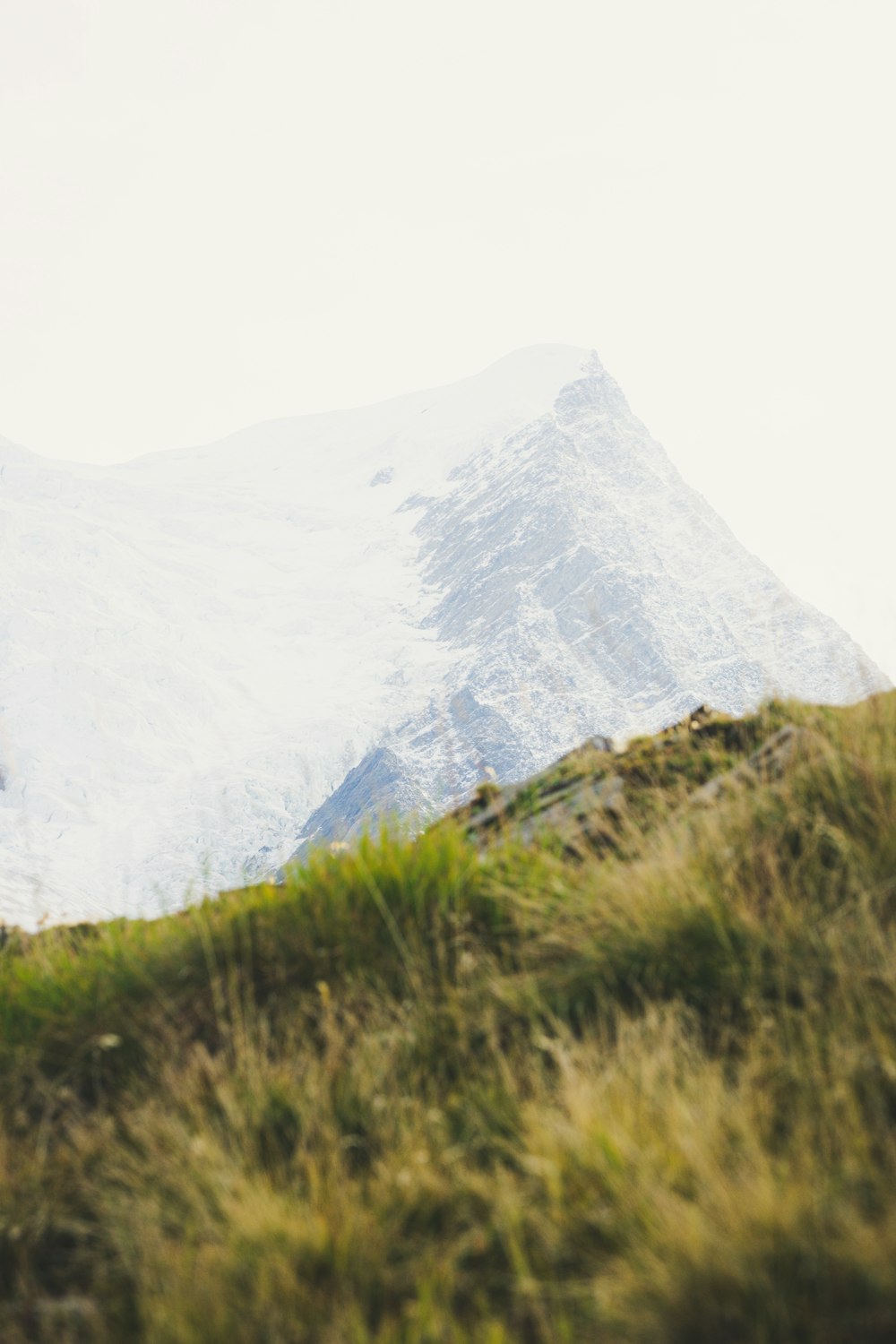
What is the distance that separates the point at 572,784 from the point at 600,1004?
8.04 feet

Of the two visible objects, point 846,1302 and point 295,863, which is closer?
point 846,1302

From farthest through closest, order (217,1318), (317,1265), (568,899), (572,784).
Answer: (572,784) → (568,899) → (317,1265) → (217,1318)

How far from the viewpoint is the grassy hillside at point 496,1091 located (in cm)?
204

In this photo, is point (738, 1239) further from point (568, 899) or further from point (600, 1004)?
point (568, 899)

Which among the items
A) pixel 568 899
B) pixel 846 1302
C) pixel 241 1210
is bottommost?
pixel 846 1302

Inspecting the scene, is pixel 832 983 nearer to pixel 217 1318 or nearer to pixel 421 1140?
pixel 421 1140

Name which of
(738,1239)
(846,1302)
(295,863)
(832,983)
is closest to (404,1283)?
(738,1239)

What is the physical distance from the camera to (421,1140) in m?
2.63

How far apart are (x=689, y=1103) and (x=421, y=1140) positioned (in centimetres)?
77

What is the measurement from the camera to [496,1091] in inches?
110

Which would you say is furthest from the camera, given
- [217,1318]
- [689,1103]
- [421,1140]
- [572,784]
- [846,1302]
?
[572,784]

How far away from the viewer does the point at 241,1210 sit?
231cm

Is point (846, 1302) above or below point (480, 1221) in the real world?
below

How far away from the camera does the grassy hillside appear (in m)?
2.04
